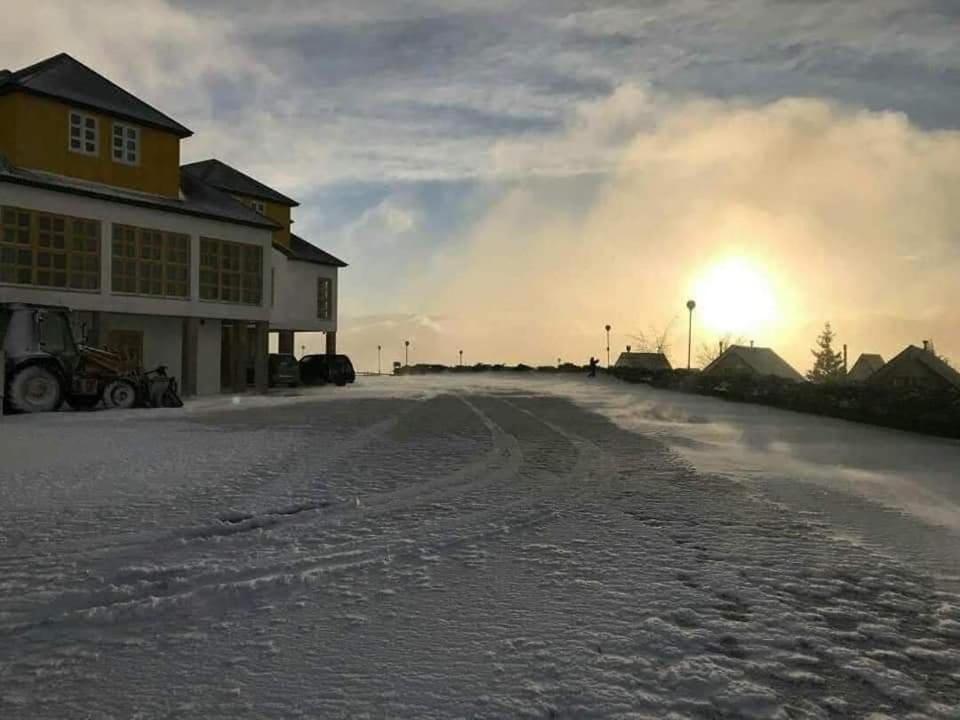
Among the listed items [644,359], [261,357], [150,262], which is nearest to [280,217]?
[261,357]

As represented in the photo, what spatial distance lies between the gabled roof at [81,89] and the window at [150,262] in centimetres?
393

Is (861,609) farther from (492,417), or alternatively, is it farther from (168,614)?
(492,417)

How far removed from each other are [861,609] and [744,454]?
7.94 m

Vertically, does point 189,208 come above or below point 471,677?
above

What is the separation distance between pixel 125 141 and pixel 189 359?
7.67 meters

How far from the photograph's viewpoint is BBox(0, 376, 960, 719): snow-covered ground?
338cm

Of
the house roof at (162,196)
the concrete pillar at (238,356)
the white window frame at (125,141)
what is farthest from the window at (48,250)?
the concrete pillar at (238,356)

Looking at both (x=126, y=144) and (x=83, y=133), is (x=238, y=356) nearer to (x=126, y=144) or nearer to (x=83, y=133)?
(x=126, y=144)

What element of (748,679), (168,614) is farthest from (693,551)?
(168,614)

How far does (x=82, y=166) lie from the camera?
23.4 metres

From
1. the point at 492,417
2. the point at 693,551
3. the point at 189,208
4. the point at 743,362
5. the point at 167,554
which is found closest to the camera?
the point at 167,554

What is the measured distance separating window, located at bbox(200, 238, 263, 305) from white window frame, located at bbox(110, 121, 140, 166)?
344cm

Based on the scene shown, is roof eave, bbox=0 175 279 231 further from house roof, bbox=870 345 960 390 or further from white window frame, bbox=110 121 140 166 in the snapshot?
house roof, bbox=870 345 960 390

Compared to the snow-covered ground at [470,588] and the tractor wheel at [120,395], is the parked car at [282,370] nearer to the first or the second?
the tractor wheel at [120,395]
